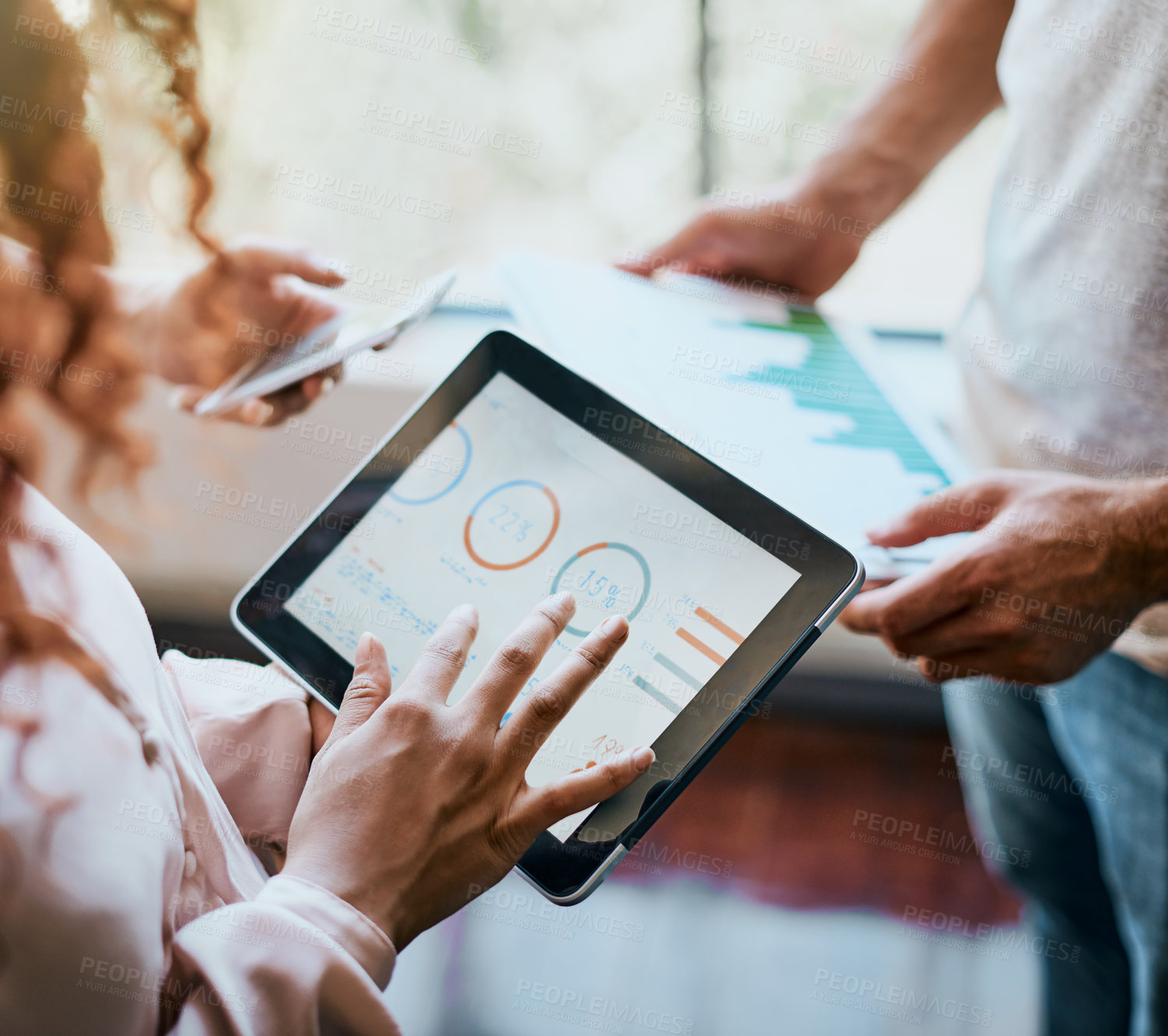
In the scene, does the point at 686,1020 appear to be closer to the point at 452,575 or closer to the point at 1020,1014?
the point at 1020,1014

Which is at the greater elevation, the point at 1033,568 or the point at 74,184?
the point at 74,184

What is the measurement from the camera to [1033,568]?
66 cm

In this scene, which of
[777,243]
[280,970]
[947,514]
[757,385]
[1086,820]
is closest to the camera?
[280,970]

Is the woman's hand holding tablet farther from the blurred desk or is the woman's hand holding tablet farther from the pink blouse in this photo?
the blurred desk

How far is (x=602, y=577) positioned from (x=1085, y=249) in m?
0.58

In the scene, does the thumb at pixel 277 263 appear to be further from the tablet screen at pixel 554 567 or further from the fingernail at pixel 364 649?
the fingernail at pixel 364 649

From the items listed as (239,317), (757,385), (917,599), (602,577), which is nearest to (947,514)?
(917,599)

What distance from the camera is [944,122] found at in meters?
0.91

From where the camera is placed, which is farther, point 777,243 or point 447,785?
point 777,243

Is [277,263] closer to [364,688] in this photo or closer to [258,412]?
[258,412]


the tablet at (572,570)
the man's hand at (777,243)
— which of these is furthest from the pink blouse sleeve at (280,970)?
the man's hand at (777,243)

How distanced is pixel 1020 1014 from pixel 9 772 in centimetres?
148

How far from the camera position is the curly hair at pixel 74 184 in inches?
21.8

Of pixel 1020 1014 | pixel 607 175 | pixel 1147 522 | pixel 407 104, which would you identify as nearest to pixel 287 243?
pixel 407 104
